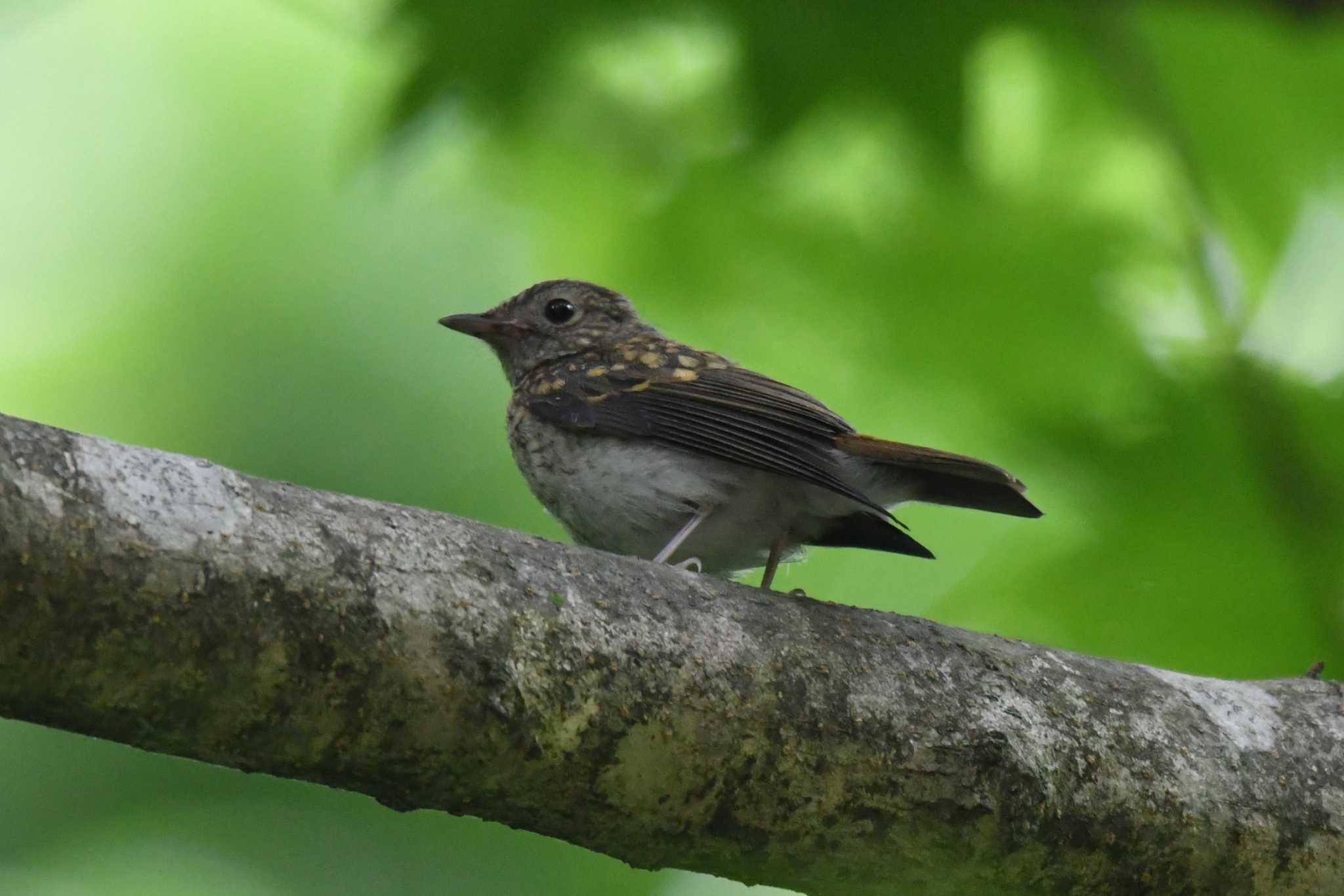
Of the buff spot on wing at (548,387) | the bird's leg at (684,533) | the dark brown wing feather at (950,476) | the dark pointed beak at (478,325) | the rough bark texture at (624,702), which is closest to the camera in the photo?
the rough bark texture at (624,702)

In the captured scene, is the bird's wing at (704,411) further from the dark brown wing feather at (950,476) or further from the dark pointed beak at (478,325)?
the dark pointed beak at (478,325)

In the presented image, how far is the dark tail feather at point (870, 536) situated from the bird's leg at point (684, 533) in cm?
44

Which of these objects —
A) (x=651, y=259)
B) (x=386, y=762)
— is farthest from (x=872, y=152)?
(x=386, y=762)

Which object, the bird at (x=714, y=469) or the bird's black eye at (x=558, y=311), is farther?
the bird's black eye at (x=558, y=311)

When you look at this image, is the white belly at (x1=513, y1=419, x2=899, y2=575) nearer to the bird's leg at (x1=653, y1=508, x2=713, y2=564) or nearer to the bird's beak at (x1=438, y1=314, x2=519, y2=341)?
the bird's leg at (x1=653, y1=508, x2=713, y2=564)

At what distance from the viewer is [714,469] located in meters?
4.25

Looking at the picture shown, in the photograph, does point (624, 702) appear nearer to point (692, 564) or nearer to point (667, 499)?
point (692, 564)

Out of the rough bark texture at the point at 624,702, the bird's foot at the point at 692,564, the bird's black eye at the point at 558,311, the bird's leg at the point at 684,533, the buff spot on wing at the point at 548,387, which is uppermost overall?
the bird's black eye at the point at 558,311

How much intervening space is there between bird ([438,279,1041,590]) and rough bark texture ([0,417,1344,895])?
96 cm

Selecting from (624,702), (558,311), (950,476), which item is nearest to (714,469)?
(950,476)

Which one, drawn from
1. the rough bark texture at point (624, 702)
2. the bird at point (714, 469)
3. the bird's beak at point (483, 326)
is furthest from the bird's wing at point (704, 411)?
the rough bark texture at point (624, 702)

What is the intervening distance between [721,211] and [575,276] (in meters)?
0.99

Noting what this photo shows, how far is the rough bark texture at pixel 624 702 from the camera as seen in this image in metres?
2.17

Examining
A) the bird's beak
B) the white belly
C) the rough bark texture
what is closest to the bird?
the white belly
